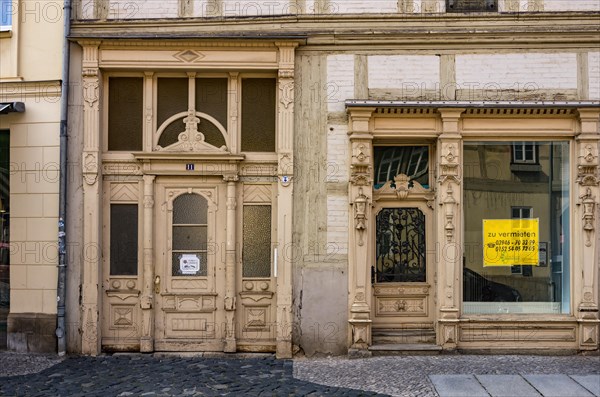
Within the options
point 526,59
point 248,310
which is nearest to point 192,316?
point 248,310

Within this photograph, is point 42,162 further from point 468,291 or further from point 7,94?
point 468,291

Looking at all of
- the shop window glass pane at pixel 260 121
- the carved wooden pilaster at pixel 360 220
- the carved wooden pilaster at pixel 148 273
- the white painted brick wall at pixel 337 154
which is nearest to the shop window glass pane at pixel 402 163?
the carved wooden pilaster at pixel 360 220

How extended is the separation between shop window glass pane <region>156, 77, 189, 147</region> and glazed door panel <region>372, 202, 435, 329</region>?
129 inches

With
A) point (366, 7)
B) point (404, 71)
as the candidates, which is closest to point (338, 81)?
point (404, 71)

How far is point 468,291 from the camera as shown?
9883 mm

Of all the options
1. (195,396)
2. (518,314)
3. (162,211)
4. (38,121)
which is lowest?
(195,396)

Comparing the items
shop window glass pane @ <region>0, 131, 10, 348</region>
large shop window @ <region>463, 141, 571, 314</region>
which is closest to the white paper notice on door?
shop window glass pane @ <region>0, 131, 10, 348</region>

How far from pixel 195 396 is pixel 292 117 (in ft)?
13.8

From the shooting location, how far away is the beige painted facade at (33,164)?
982cm

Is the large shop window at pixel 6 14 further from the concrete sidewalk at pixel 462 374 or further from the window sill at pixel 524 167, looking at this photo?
the window sill at pixel 524 167

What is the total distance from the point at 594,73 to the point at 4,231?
907 cm

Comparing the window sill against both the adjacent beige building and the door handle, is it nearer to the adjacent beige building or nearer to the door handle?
the adjacent beige building

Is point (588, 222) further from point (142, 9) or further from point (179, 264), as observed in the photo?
point (142, 9)

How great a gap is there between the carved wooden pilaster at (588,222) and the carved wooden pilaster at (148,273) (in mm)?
6233
